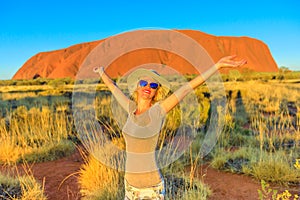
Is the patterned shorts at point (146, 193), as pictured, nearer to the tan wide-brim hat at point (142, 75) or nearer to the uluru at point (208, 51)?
the tan wide-brim hat at point (142, 75)

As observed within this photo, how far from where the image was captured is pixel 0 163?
5559 millimetres

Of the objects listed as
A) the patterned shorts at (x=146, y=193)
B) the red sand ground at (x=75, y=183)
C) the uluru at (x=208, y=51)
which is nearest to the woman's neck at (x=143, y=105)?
the patterned shorts at (x=146, y=193)

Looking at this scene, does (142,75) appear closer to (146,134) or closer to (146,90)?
(146,90)

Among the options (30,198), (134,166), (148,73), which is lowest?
(30,198)

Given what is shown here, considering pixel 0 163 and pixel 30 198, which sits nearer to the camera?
pixel 30 198

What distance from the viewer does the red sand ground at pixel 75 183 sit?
→ 13.6ft

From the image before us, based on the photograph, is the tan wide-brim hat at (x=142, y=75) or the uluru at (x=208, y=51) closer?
the tan wide-brim hat at (x=142, y=75)

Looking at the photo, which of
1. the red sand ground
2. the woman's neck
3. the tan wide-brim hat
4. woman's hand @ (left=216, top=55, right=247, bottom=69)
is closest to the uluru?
A: the red sand ground

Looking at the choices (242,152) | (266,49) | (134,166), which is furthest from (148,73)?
(266,49)

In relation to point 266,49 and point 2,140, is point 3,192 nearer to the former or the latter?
point 2,140

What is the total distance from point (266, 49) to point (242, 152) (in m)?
134

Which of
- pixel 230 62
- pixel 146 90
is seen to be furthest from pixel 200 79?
pixel 146 90

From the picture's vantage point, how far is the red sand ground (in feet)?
13.6

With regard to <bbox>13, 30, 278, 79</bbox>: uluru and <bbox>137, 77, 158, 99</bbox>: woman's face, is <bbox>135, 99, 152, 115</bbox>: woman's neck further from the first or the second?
<bbox>13, 30, 278, 79</bbox>: uluru
